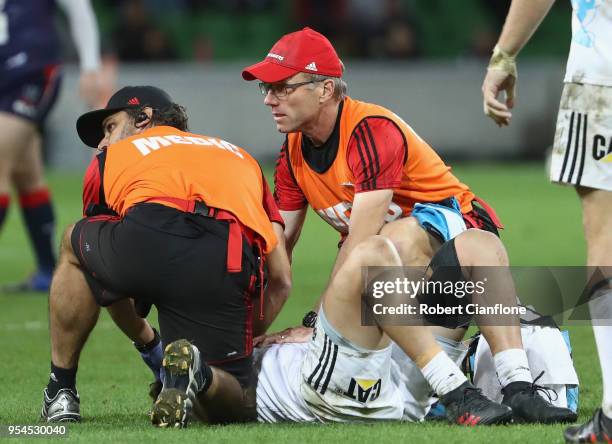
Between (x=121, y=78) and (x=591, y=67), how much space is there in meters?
15.0

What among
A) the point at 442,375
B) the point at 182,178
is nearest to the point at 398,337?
the point at 442,375

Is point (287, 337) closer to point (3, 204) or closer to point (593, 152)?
point (593, 152)

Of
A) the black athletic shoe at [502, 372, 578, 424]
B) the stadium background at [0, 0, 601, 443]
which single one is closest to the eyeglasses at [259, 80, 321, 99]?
the black athletic shoe at [502, 372, 578, 424]

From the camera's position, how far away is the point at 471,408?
4574 mm

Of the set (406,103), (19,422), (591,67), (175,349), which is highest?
(591,67)

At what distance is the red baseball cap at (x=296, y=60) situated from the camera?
551 cm

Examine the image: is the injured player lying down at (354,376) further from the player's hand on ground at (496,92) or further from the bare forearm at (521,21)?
the bare forearm at (521,21)

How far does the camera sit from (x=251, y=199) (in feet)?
16.6

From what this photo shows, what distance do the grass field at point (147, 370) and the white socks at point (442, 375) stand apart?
14 centimetres

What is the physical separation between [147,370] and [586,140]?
2.86 m

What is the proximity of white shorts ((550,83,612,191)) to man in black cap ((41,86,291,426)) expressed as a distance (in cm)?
127

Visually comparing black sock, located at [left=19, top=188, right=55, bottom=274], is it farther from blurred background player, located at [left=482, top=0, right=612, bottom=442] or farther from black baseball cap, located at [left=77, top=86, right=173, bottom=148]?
blurred background player, located at [left=482, top=0, right=612, bottom=442]

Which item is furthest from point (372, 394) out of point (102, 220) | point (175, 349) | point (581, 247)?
point (581, 247)

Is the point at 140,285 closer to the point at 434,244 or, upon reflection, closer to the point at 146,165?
the point at 146,165
